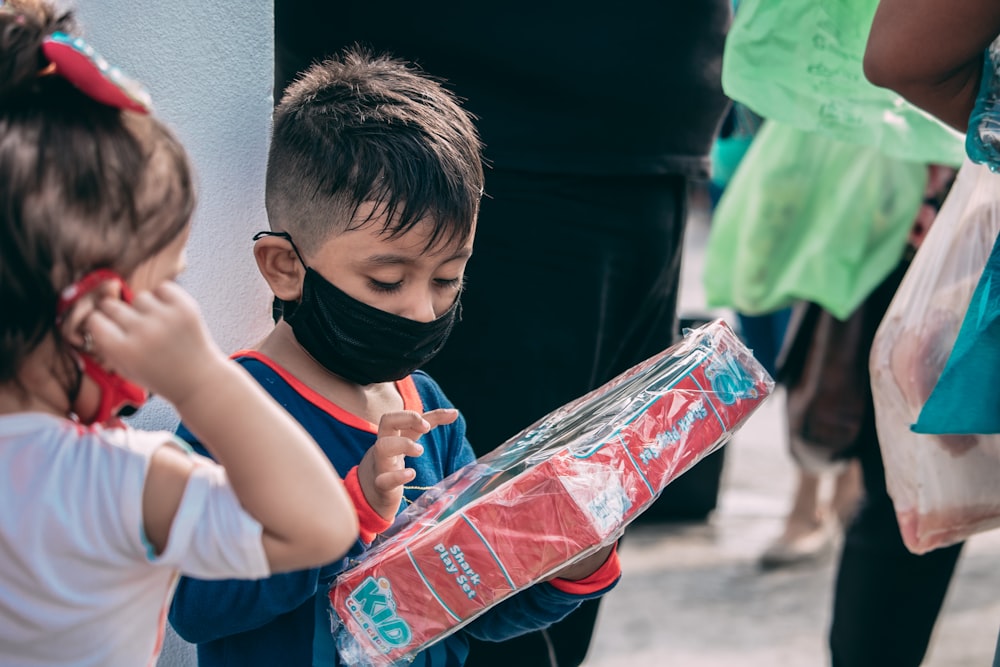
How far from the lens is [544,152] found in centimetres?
178

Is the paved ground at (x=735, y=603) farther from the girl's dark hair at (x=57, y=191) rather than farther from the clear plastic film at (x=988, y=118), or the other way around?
the girl's dark hair at (x=57, y=191)

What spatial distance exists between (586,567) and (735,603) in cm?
218

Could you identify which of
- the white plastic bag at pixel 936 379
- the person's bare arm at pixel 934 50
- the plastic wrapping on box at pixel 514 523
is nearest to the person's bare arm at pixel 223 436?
the plastic wrapping on box at pixel 514 523

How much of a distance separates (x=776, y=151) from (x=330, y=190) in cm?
196

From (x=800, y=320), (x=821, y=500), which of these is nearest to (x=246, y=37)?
(x=800, y=320)

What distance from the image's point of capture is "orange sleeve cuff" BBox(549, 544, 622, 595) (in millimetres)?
1482

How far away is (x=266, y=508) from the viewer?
1.00m

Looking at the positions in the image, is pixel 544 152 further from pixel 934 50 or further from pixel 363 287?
pixel 934 50

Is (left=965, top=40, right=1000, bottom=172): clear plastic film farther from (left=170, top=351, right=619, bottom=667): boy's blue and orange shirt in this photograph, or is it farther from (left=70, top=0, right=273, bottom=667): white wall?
(left=70, top=0, right=273, bottom=667): white wall

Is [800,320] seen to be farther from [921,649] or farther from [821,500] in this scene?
[821,500]

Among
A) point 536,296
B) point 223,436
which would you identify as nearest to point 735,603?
point 536,296

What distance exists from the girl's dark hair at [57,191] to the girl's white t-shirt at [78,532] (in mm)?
81

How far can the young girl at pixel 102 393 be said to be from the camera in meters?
0.96

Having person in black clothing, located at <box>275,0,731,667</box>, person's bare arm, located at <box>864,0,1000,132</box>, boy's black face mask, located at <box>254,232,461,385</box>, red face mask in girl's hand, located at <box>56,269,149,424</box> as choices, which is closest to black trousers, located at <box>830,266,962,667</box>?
person in black clothing, located at <box>275,0,731,667</box>
